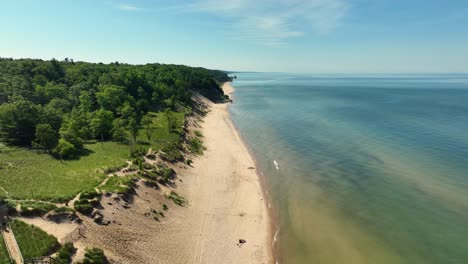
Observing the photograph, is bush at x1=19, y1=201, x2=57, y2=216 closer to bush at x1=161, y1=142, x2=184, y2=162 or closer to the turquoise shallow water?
bush at x1=161, y1=142, x2=184, y2=162

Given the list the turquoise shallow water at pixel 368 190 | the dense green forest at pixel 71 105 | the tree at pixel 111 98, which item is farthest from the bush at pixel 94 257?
the tree at pixel 111 98

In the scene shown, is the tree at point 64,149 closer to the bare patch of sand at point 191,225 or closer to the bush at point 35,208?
the bare patch of sand at point 191,225

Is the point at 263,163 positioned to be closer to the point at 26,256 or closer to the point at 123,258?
the point at 123,258

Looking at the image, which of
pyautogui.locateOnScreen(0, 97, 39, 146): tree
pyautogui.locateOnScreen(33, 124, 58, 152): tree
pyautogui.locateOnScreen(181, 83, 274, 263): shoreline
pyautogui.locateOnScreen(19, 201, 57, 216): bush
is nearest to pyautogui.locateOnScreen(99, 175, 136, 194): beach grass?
pyautogui.locateOnScreen(19, 201, 57, 216): bush

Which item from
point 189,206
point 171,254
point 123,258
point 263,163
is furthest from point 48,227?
point 263,163

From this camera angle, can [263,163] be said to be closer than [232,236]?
No

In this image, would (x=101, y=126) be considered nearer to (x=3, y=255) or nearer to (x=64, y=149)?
(x=64, y=149)
